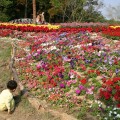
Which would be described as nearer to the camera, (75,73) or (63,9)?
(75,73)

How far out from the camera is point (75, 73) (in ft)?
28.4

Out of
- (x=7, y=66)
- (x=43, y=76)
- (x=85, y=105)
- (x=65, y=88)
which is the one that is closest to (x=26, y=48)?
(x=7, y=66)

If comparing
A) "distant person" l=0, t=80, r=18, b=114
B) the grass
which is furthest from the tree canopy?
"distant person" l=0, t=80, r=18, b=114

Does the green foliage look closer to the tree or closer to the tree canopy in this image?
the tree canopy

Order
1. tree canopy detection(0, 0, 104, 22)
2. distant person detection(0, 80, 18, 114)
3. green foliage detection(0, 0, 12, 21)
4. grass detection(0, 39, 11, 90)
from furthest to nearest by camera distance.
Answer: tree canopy detection(0, 0, 104, 22) < green foliage detection(0, 0, 12, 21) < grass detection(0, 39, 11, 90) < distant person detection(0, 80, 18, 114)

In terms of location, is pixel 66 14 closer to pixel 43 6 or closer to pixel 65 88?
pixel 43 6

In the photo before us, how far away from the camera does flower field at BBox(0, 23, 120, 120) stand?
729 cm

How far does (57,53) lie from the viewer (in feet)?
34.1

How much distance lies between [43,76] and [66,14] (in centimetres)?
3119

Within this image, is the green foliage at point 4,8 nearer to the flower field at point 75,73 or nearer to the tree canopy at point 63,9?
the tree canopy at point 63,9

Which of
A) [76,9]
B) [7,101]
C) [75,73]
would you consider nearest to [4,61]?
[75,73]

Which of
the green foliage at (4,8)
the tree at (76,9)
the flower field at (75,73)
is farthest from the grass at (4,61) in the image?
the tree at (76,9)

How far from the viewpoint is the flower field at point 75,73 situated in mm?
7289

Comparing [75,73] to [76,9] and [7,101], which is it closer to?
[7,101]
